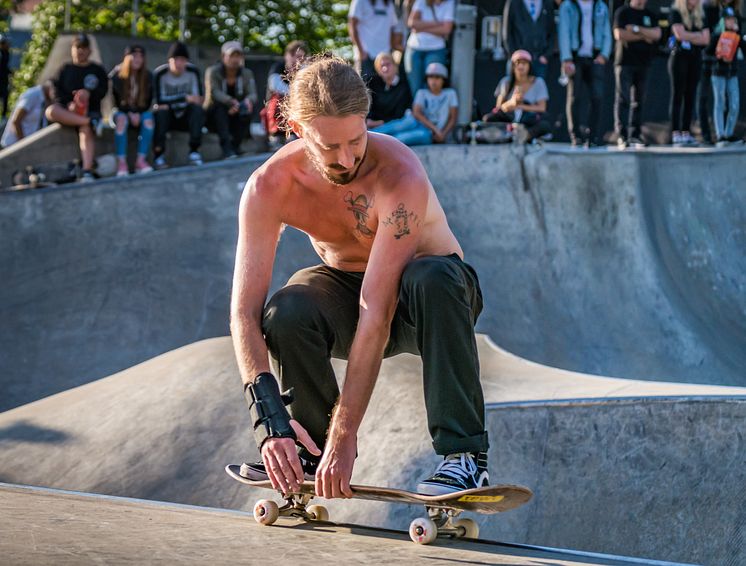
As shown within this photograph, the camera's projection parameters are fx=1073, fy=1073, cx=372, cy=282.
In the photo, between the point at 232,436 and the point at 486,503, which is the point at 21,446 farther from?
the point at 486,503

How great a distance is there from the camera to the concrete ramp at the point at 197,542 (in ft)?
10.1

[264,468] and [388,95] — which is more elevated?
[388,95]

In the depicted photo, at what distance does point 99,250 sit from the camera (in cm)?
1042

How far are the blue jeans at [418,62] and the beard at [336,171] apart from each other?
780 cm

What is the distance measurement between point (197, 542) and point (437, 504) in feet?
2.75

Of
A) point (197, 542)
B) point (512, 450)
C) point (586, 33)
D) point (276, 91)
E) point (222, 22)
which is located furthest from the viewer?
point (222, 22)

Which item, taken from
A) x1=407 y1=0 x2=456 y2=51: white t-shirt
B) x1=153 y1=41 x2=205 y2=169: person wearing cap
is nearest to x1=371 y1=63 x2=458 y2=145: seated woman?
x1=407 y1=0 x2=456 y2=51: white t-shirt

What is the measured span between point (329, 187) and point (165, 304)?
6.41m

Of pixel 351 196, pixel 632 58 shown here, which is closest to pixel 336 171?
pixel 351 196

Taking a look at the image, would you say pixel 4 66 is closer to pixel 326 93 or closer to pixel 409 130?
pixel 409 130

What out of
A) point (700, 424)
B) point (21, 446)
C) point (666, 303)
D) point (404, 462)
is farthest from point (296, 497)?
point (666, 303)

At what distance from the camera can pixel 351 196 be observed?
399 cm

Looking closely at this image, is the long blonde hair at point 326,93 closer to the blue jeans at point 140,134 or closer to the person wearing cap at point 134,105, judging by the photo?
the person wearing cap at point 134,105

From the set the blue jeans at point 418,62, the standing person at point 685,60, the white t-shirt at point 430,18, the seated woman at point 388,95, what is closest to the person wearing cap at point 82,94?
the seated woman at point 388,95
